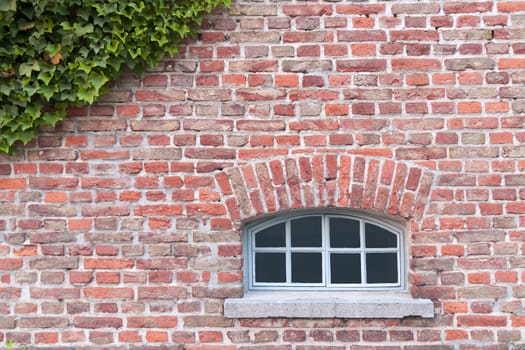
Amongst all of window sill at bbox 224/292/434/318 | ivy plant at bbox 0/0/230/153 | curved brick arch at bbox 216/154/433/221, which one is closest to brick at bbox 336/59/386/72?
curved brick arch at bbox 216/154/433/221

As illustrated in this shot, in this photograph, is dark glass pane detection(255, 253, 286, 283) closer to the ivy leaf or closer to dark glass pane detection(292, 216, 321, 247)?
dark glass pane detection(292, 216, 321, 247)

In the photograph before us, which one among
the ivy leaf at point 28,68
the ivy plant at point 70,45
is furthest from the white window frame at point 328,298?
the ivy leaf at point 28,68

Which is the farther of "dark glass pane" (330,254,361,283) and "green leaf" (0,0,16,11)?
"dark glass pane" (330,254,361,283)

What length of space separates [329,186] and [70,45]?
1911 millimetres

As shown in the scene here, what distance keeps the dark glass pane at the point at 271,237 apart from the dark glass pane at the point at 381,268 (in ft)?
2.06

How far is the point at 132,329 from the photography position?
11.0 feet

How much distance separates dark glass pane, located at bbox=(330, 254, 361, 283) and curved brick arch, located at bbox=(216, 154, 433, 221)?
45 cm

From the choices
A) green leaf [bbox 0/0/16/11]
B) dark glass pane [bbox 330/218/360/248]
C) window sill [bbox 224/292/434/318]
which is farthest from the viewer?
dark glass pane [bbox 330/218/360/248]

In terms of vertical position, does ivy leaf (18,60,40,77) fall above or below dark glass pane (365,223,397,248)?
above

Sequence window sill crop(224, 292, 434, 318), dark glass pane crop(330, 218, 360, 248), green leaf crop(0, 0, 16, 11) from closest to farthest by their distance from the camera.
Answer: green leaf crop(0, 0, 16, 11) < window sill crop(224, 292, 434, 318) < dark glass pane crop(330, 218, 360, 248)

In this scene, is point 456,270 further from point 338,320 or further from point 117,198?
point 117,198

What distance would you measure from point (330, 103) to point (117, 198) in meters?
1.58

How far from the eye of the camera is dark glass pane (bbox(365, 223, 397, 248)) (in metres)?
3.54

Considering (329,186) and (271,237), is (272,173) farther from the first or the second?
(271,237)
